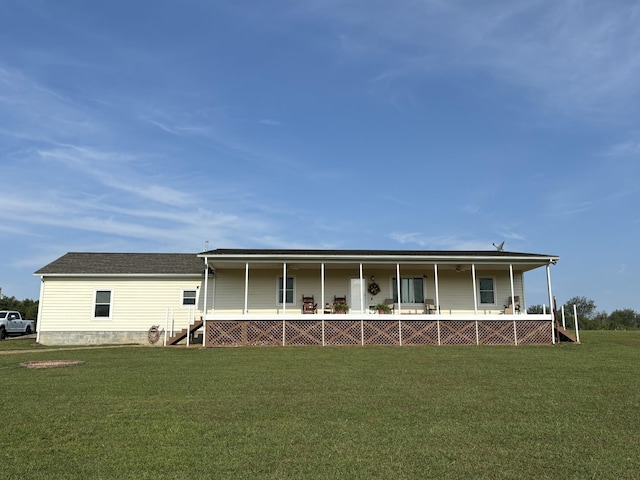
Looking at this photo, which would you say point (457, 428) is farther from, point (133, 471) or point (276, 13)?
point (276, 13)

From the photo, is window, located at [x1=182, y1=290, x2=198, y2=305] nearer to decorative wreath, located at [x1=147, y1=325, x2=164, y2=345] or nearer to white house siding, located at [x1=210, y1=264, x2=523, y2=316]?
white house siding, located at [x1=210, y1=264, x2=523, y2=316]

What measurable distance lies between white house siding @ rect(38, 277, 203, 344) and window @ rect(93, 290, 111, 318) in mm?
148

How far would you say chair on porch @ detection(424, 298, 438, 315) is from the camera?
19844mm

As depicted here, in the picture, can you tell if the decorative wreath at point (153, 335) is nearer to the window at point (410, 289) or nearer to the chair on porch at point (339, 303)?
the chair on porch at point (339, 303)

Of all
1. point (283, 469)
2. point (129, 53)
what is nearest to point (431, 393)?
point (283, 469)

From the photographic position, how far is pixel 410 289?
20.6m

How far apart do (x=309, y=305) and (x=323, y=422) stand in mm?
13607

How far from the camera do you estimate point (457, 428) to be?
18.5ft

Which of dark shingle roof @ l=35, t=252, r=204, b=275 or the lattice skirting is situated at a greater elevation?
dark shingle roof @ l=35, t=252, r=204, b=275

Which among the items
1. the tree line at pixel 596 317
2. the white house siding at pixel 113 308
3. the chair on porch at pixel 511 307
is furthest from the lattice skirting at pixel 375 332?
the tree line at pixel 596 317

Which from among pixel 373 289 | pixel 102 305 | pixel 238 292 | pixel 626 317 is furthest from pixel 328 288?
pixel 626 317

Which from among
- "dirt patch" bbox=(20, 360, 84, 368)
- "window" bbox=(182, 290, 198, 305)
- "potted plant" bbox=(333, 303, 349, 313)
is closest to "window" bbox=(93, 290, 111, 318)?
"window" bbox=(182, 290, 198, 305)

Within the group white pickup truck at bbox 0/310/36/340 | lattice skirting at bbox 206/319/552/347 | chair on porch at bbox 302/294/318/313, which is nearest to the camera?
lattice skirting at bbox 206/319/552/347

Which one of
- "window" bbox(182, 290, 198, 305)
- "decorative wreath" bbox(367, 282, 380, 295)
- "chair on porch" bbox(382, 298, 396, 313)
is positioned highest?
"decorative wreath" bbox(367, 282, 380, 295)
